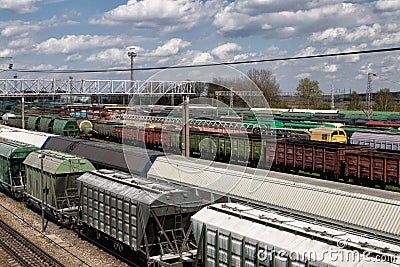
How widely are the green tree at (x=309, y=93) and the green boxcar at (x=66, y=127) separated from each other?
92306 millimetres

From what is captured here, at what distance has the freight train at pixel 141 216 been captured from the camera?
15311 mm

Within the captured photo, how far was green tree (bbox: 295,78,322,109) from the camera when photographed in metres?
148

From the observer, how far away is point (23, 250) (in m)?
24.3

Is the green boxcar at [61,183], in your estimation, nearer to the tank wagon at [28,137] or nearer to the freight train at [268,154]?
the freight train at [268,154]

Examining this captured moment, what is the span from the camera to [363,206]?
18.4m

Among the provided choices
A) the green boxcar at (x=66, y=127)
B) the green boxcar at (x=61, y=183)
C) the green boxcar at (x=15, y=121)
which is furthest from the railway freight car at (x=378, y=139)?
the green boxcar at (x=15, y=121)

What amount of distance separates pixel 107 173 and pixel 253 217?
10.8m

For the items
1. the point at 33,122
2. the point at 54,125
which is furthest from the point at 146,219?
the point at 33,122

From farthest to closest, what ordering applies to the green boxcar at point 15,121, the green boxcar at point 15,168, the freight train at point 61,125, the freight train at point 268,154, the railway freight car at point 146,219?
the green boxcar at point 15,121
the freight train at point 61,125
the green boxcar at point 15,168
the freight train at point 268,154
the railway freight car at point 146,219

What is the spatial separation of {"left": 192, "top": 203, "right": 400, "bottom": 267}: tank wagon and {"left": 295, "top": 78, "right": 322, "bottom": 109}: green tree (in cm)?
13413

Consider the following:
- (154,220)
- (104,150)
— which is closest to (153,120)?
(104,150)

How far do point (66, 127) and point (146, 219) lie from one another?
5295 centimetres

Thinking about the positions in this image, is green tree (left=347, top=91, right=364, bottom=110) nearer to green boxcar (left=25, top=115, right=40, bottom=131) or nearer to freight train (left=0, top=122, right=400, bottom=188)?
green boxcar (left=25, top=115, right=40, bottom=131)

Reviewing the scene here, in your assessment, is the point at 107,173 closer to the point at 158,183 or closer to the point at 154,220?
the point at 158,183
